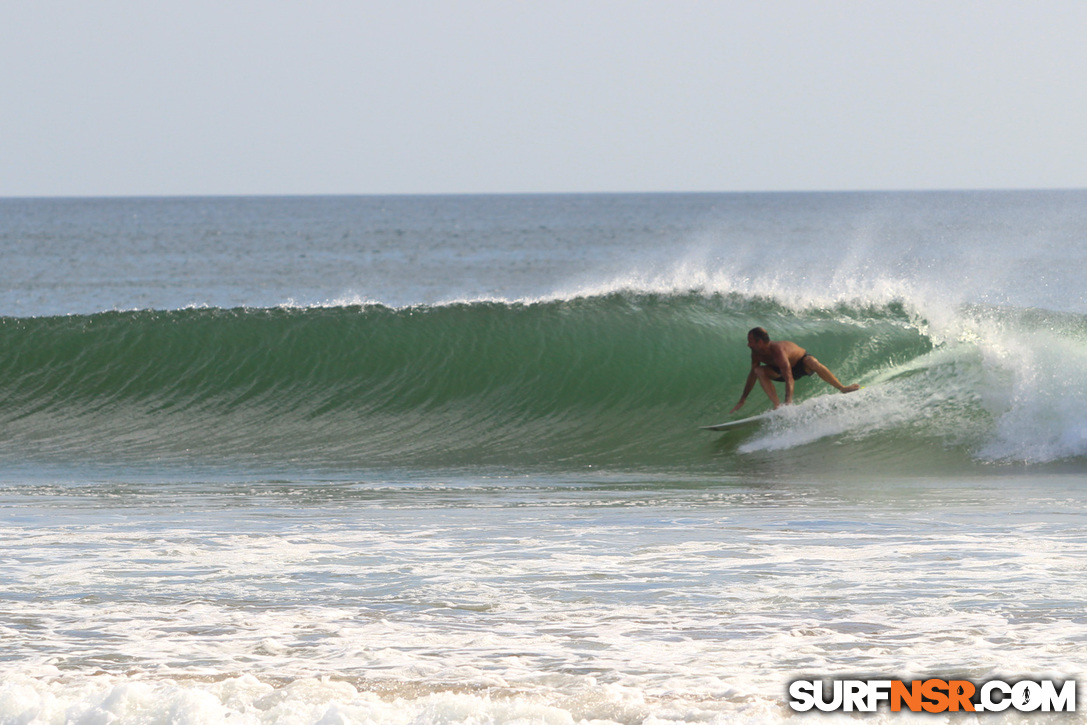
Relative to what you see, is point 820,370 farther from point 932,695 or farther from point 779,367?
point 932,695

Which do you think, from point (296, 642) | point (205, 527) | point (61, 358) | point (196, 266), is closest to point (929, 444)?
point (205, 527)

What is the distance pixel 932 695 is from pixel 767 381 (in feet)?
21.4

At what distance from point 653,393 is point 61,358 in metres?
6.57

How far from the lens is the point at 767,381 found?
32.7 feet

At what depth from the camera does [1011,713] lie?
3395 mm

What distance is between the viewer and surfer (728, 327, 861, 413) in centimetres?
984

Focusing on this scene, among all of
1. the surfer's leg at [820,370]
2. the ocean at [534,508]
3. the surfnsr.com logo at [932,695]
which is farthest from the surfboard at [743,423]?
the surfnsr.com logo at [932,695]

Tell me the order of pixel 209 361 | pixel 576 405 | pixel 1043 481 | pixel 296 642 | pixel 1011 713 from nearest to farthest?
pixel 1011 713
pixel 296 642
pixel 1043 481
pixel 576 405
pixel 209 361

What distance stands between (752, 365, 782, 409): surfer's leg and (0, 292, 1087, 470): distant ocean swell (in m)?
0.28

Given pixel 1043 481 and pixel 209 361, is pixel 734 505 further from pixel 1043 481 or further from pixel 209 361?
pixel 209 361

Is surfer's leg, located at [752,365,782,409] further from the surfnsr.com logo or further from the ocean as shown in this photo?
the surfnsr.com logo

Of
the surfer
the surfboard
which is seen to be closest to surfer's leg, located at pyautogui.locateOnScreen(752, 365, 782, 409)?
the surfer

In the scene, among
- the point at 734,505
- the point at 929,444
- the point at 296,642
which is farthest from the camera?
the point at 929,444

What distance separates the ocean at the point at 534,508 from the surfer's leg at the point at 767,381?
0.52 feet
